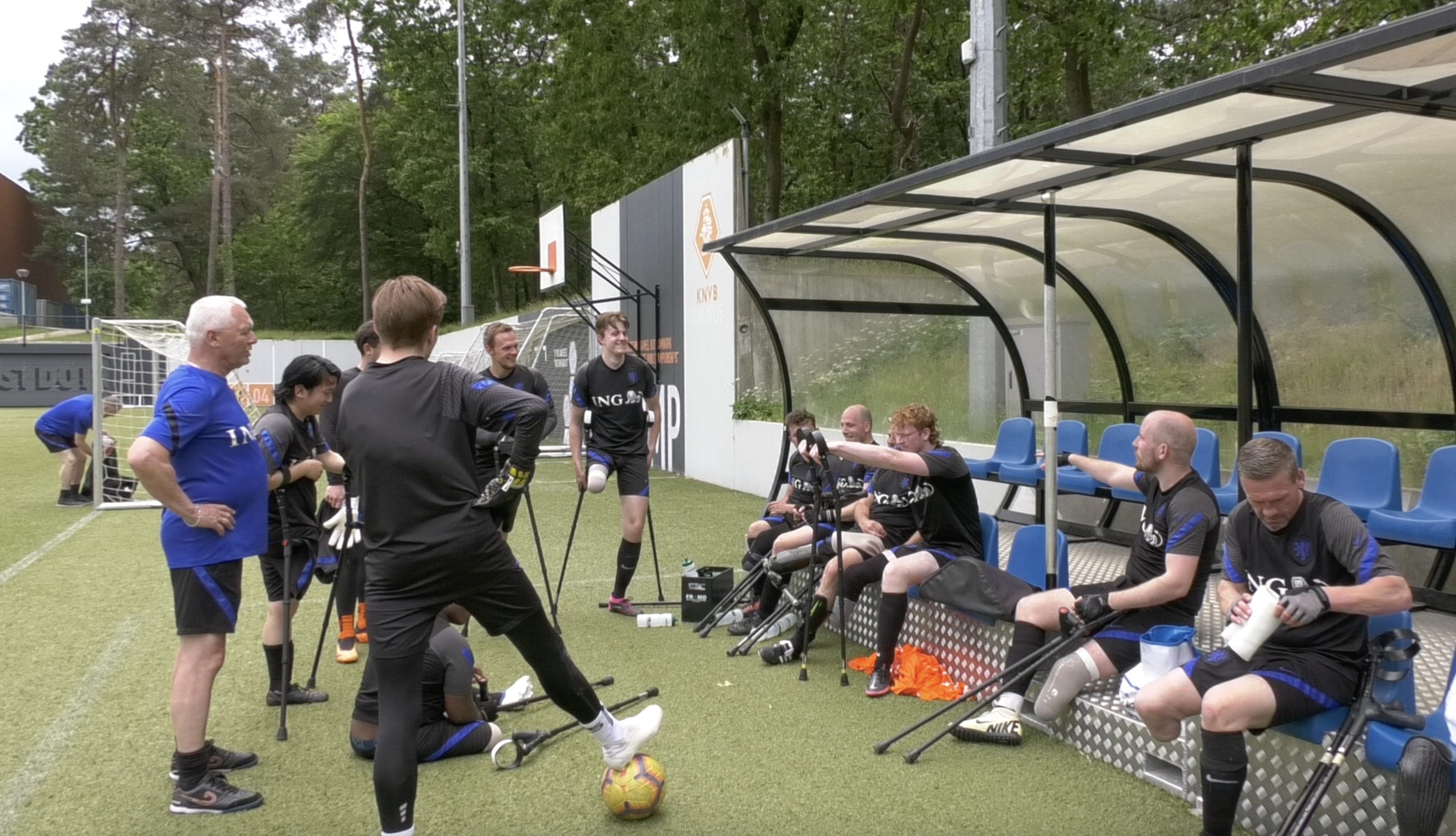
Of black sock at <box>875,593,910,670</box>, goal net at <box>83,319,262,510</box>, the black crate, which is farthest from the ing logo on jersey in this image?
goal net at <box>83,319,262,510</box>

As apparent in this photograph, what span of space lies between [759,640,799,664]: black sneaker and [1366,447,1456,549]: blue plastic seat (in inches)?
117

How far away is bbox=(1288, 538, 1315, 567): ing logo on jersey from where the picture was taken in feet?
10.3

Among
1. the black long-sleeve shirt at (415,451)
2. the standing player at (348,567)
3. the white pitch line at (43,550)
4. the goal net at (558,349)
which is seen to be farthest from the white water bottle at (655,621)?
the goal net at (558,349)

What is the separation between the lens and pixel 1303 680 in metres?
2.95

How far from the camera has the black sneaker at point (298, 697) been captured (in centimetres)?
464

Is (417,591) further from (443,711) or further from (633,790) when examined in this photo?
(443,711)

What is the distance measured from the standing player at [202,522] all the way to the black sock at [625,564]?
9.12 feet

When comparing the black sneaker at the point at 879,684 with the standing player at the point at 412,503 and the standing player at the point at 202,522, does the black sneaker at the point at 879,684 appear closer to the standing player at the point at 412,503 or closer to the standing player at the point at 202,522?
the standing player at the point at 412,503

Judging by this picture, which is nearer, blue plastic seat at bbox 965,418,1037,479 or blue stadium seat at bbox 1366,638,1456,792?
blue stadium seat at bbox 1366,638,1456,792

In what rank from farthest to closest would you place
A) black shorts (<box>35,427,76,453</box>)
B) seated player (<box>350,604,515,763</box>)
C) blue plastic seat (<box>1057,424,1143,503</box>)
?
black shorts (<box>35,427,76,453</box>), blue plastic seat (<box>1057,424,1143,503</box>), seated player (<box>350,604,515,763</box>)

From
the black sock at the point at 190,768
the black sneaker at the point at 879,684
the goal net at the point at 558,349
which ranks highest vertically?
the goal net at the point at 558,349

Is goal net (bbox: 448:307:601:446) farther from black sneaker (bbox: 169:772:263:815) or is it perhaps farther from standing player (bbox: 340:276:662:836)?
standing player (bbox: 340:276:662:836)

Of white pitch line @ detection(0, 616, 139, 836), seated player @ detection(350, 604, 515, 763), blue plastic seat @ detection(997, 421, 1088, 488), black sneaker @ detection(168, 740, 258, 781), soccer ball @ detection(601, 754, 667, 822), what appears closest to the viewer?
soccer ball @ detection(601, 754, 667, 822)

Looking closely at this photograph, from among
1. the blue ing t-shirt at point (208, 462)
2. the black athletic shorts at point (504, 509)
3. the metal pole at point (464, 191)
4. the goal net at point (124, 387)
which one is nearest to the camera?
the black athletic shorts at point (504, 509)
